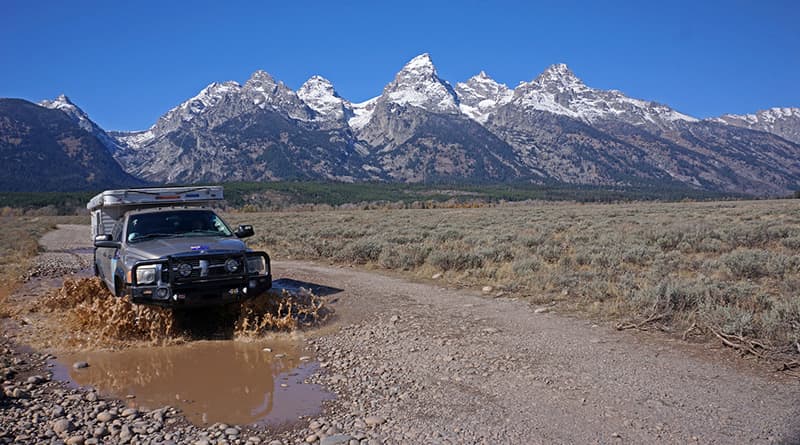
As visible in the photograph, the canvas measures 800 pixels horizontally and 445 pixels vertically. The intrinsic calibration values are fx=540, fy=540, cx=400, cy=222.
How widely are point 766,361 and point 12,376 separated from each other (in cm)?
847

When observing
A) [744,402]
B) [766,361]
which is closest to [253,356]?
[744,402]

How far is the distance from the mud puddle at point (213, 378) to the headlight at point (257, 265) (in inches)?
44.7

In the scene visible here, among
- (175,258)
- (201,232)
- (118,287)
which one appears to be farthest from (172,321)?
(201,232)

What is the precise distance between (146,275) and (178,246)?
0.66m

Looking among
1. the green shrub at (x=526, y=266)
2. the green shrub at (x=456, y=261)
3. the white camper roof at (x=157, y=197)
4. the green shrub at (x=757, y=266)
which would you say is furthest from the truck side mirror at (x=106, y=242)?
the green shrub at (x=757, y=266)

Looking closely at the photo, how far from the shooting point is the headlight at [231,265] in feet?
25.5

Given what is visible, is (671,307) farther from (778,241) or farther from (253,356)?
(778,241)

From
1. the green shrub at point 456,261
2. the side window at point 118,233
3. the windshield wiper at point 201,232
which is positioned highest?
the windshield wiper at point 201,232

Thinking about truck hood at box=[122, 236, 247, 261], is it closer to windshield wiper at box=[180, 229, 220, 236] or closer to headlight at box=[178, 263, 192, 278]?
headlight at box=[178, 263, 192, 278]

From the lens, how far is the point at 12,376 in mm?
6008

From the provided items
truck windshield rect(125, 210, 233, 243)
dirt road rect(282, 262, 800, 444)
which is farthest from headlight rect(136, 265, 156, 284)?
dirt road rect(282, 262, 800, 444)

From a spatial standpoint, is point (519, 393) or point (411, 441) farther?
point (519, 393)

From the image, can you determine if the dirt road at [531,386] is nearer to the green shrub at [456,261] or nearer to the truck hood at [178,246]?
the truck hood at [178,246]

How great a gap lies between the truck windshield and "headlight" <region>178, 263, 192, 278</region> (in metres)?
1.59
